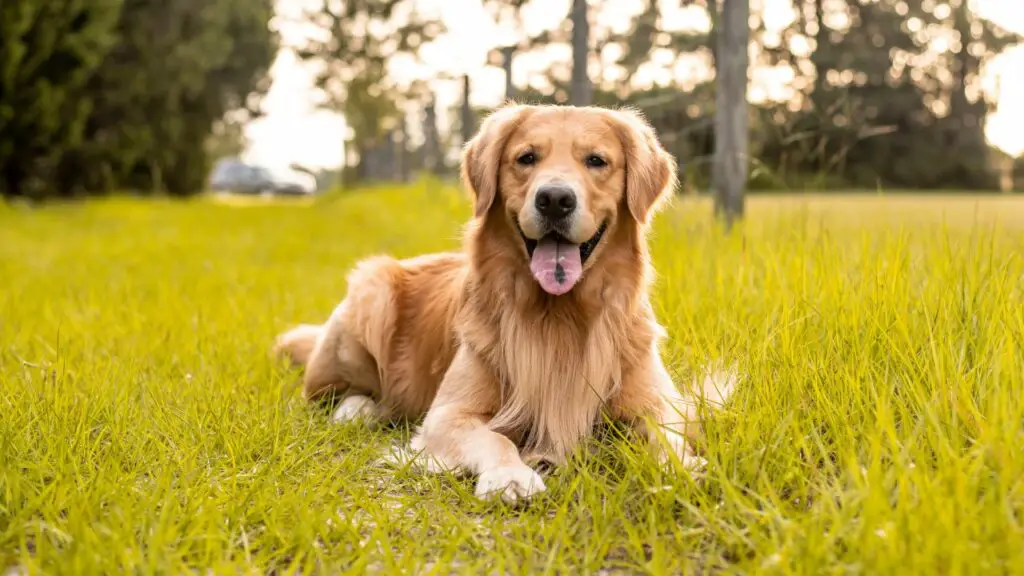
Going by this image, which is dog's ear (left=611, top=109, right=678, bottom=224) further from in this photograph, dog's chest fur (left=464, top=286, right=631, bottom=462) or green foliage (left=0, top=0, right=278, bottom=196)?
green foliage (left=0, top=0, right=278, bottom=196)

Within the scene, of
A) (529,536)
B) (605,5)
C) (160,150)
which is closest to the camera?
(529,536)

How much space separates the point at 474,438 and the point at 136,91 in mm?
21507

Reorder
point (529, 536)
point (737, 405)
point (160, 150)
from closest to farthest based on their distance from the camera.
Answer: point (529, 536), point (737, 405), point (160, 150)

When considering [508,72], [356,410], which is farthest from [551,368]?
[508,72]

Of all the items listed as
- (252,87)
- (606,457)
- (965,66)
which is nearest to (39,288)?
(606,457)

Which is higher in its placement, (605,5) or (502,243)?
(605,5)

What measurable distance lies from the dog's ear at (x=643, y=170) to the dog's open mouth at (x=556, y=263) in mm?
308

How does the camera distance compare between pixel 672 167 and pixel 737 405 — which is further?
pixel 672 167

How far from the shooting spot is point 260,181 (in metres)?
42.4

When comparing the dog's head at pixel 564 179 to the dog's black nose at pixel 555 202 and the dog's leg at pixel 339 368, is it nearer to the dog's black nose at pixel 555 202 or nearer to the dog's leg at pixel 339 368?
the dog's black nose at pixel 555 202

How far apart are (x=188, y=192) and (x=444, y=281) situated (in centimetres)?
2346

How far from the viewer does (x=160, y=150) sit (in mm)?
23469

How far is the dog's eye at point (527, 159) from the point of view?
10.3 feet

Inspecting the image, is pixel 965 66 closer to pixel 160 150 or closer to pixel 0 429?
pixel 160 150
